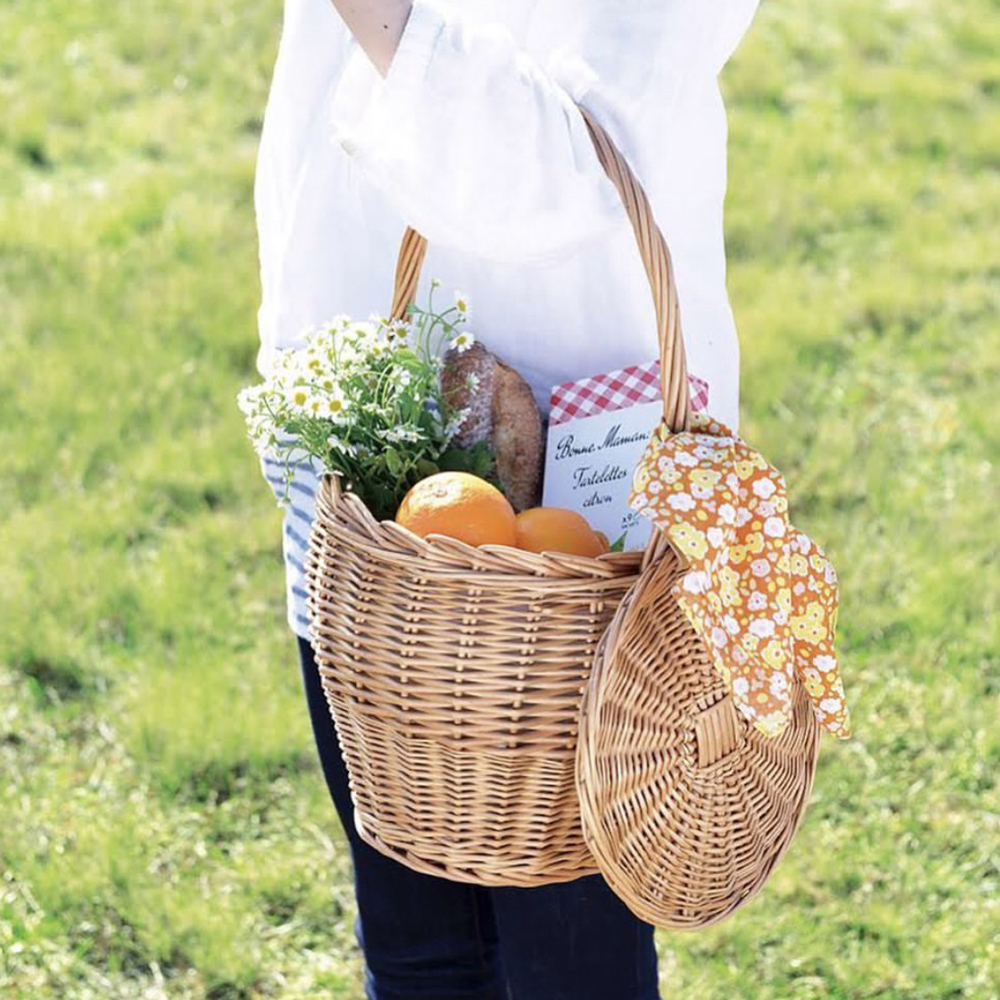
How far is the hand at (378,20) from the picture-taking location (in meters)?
1.29

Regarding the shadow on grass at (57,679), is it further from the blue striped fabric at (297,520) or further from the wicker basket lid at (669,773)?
the wicker basket lid at (669,773)

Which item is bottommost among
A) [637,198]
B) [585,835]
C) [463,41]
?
[585,835]

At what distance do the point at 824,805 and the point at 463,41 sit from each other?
60.8 inches

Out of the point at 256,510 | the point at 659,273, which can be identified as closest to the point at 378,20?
the point at 659,273

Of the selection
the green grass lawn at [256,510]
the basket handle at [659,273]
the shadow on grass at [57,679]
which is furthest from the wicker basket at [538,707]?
the shadow on grass at [57,679]

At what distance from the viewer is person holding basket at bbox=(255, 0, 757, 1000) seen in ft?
4.28

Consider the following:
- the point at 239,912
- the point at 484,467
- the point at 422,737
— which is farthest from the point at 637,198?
the point at 239,912

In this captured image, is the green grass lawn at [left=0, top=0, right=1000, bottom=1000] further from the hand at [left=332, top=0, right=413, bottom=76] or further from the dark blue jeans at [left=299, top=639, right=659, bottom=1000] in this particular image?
the hand at [left=332, top=0, right=413, bottom=76]

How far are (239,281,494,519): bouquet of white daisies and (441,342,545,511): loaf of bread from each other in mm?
16

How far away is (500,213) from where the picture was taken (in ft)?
4.36

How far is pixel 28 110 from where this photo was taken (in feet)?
14.7

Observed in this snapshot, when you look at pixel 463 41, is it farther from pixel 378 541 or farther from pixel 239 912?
pixel 239 912

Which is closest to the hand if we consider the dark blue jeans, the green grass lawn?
the dark blue jeans

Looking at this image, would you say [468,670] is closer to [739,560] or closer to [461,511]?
[461,511]
